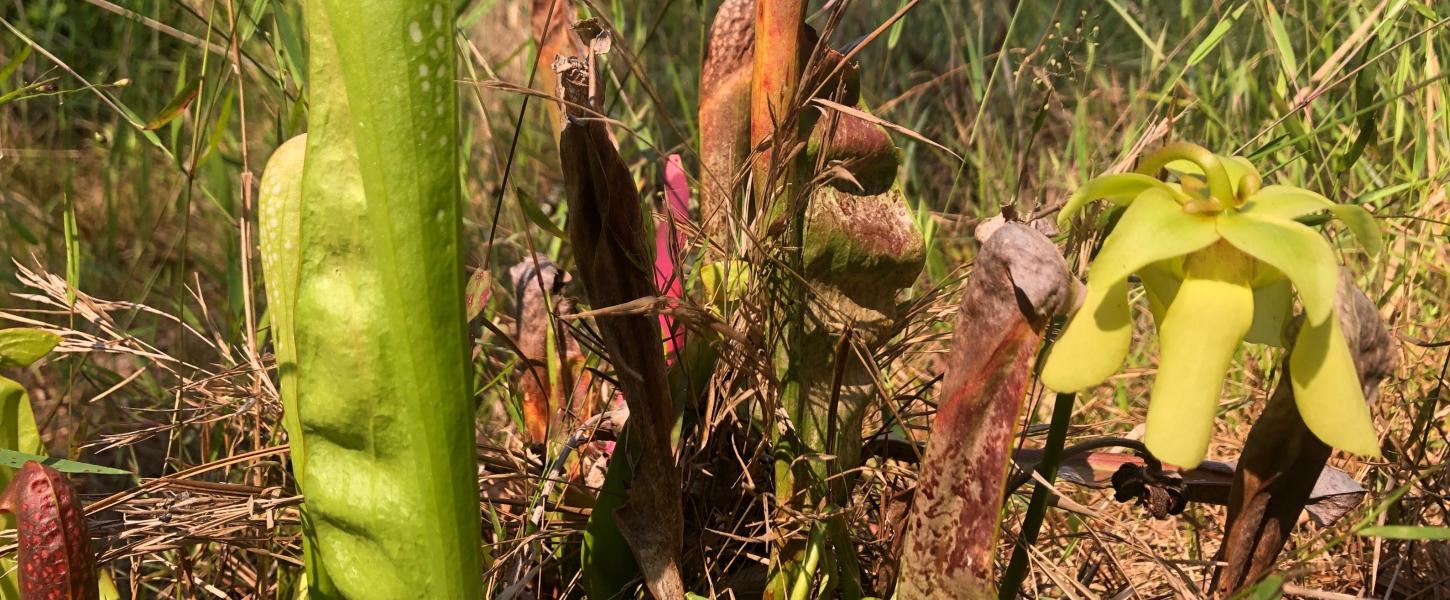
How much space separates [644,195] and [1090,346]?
2.90 ft

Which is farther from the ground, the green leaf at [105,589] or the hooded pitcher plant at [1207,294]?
the hooded pitcher plant at [1207,294]

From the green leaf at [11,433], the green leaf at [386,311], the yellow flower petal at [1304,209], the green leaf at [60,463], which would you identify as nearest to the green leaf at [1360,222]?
the yellow flower petal at [1304,209]

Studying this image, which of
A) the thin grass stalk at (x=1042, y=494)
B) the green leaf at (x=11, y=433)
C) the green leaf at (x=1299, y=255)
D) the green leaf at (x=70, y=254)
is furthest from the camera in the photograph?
the green leaf at (x=70, y=254)

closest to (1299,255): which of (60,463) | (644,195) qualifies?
(60,463)

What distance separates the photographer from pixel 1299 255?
41 centimetres

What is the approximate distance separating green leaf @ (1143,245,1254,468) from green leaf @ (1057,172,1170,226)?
0.04m

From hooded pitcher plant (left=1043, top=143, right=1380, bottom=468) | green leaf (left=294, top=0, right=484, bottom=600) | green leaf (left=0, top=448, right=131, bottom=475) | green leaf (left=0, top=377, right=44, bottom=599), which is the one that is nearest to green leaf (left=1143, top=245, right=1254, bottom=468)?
hooded pitcher plant (left=1043, top=143, right=1380, bottom=468)

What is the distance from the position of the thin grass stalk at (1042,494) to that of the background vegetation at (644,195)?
4 centimetres

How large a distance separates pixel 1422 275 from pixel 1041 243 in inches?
34.8

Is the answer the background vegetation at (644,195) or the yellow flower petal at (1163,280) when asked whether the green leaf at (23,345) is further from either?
the yellow flower petal at (1163,280)

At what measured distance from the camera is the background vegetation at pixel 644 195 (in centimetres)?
76

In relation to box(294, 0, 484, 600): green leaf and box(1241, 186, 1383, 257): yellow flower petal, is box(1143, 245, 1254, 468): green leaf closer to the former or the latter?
box(1241, 186, 1383, 257): yellow flower petal

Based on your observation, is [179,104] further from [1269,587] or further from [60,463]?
[1269,587]

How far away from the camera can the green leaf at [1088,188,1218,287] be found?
1.37 ft
